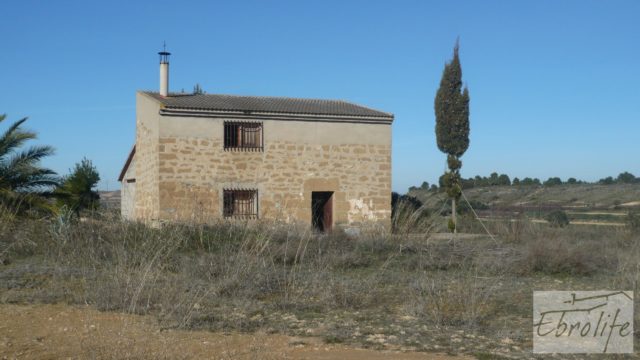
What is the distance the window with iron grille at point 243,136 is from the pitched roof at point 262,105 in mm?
487

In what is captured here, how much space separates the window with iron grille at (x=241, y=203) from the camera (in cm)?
1823

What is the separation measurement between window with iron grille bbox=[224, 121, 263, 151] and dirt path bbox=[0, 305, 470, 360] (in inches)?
464

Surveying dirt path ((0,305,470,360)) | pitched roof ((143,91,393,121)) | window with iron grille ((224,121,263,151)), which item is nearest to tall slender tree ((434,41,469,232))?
pitched roof ((143,91,393,121))

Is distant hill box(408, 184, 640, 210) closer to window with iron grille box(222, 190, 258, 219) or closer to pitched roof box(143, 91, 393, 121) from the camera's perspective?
pitched roof box(143, 91, 393, 121)

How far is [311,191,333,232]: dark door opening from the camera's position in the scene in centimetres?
1942

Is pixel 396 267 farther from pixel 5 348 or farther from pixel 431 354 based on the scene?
pixel 5 348

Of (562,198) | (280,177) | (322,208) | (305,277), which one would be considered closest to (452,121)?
(322,208)

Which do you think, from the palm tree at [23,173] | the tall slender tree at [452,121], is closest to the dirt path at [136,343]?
the palm tree at [23,173]

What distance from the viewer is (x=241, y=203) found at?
A: 1841 centimetres

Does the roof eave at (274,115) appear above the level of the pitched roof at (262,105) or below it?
below

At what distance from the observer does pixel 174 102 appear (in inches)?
720

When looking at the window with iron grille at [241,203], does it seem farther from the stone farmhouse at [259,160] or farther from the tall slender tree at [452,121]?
the tall slender tree at [452,121]

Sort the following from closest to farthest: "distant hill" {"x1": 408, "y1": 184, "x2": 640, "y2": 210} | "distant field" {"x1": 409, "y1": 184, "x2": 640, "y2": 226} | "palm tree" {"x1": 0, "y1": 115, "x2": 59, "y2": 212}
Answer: "palm tree" {"x1": 0, "y1": 115, "x2": 59, "y2": 212} < "distant field" {"x1": 409, "y1": 184, "x2": 640, "y2": 226} < "distant hill" {"x1": 408, "y1": 184, "x2": 640, "y2": 210}

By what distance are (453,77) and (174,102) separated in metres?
11.2
